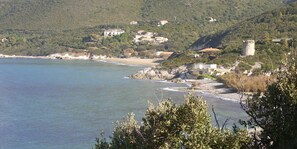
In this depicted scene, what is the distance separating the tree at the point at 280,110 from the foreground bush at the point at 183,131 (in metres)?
0.75

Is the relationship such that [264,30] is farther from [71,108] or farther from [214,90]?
[71,108]

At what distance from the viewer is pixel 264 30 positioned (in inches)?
3856

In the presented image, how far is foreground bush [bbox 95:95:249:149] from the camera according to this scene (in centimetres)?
1279

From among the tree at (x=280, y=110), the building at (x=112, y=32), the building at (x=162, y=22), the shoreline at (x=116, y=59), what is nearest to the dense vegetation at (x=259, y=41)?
the shoreline at (x=116, y=59)

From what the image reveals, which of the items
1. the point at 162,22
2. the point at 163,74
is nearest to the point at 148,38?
the point at 162,22

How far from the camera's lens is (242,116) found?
4041 cm

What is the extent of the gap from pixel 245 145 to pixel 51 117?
31.4m

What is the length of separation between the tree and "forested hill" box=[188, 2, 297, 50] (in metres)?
72.5

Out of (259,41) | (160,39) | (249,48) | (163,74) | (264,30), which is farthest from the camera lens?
(160,39)

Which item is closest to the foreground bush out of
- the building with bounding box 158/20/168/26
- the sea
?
the sea

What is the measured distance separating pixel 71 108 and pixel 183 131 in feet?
121

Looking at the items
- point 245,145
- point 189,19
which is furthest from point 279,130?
point 189,19

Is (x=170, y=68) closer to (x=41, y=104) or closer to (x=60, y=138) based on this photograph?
(x=41, y=104)

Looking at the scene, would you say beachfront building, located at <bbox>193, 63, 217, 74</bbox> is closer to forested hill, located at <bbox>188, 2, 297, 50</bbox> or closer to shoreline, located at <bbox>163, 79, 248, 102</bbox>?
shoreline, located at <bbox>163, 79, 248, 102</bbox>
